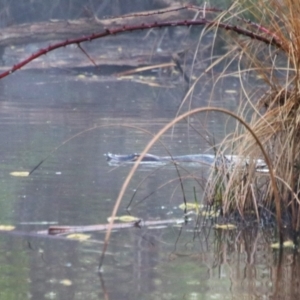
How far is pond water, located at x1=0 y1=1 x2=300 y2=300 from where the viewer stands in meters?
3.22

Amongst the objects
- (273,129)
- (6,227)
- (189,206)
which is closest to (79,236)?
(6,227)

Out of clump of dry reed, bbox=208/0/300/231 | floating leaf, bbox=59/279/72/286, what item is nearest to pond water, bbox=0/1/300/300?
floating leaf, bbox=59/279/72/286

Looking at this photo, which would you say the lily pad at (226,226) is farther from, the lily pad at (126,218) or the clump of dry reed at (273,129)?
the lily pad at (126,218)

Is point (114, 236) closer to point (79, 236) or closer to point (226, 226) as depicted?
point (79, 236)

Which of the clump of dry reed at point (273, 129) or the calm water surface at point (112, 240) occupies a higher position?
the clump of dry reed at point (273, 129)

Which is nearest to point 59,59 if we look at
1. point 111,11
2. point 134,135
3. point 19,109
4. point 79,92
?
point 111,11

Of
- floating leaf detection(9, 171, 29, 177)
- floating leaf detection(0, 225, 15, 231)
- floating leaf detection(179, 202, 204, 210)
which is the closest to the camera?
floating leaf detection(0, 225, 15, 231)

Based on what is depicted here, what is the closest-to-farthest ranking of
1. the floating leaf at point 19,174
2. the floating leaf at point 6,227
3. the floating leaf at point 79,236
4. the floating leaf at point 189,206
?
the floating leaf at point 79,236
the floating leaf at point 6,227
the floating leaf at point 189,206
the floating leaf at point 19,174

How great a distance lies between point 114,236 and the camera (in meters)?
3.91

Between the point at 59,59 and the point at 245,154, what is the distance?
37.1 feet

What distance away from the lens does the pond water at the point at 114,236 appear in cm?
322

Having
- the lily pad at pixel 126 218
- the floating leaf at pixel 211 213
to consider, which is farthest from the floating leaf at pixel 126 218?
the floating leaf at pixel 211 213

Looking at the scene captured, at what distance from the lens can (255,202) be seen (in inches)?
161

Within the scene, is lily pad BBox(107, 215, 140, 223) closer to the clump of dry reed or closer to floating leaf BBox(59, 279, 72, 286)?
the clump of dry reed
